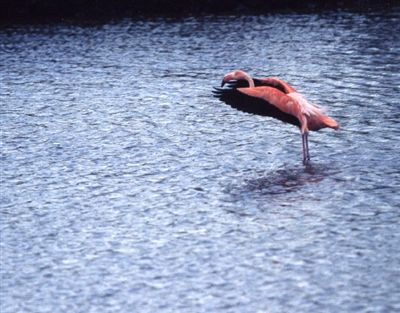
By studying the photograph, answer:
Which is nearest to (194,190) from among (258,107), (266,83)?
(258,107)

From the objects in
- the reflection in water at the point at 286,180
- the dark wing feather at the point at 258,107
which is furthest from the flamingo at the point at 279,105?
the reflection in water at the point at 286,180

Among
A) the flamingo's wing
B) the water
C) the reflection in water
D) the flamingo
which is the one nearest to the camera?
the water

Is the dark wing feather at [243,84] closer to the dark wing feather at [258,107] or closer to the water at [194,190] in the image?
the dark wing feather at [258,107]

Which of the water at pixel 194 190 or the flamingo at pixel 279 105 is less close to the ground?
the flamingo at pixel 279 105

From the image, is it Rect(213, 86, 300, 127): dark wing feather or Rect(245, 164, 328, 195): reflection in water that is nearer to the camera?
Rect(245, 164, 328, 195): reflection in water

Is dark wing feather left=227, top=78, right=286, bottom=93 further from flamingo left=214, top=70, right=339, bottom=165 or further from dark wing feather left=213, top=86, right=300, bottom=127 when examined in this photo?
dark wing feather left=213, top=86, right=300, bottom=127

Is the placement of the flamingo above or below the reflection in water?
above

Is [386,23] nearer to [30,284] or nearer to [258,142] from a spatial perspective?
[258,142]

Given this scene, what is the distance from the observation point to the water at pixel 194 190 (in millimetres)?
5152

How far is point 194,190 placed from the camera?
23.2 ft

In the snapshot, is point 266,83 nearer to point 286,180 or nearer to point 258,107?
point 258,107

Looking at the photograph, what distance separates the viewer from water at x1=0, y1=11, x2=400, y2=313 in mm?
5152

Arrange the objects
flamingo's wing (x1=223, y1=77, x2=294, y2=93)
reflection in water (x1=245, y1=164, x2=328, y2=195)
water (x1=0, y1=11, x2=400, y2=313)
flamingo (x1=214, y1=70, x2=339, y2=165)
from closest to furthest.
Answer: water (x1=0, y1=11, x2=400, y2=313) → reflection in water (x1=245, y1=164, x2=328, y2=195) → flamingo (x1=214, y1=70, x2=339, y2=165) → flamingo's wing (x1=223, y1=77, x2=294, y2=93)

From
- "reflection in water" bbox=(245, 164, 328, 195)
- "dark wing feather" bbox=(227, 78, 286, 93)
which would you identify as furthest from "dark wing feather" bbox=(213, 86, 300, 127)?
"reflection in water" bbox=(245, 164, 328, 195)
